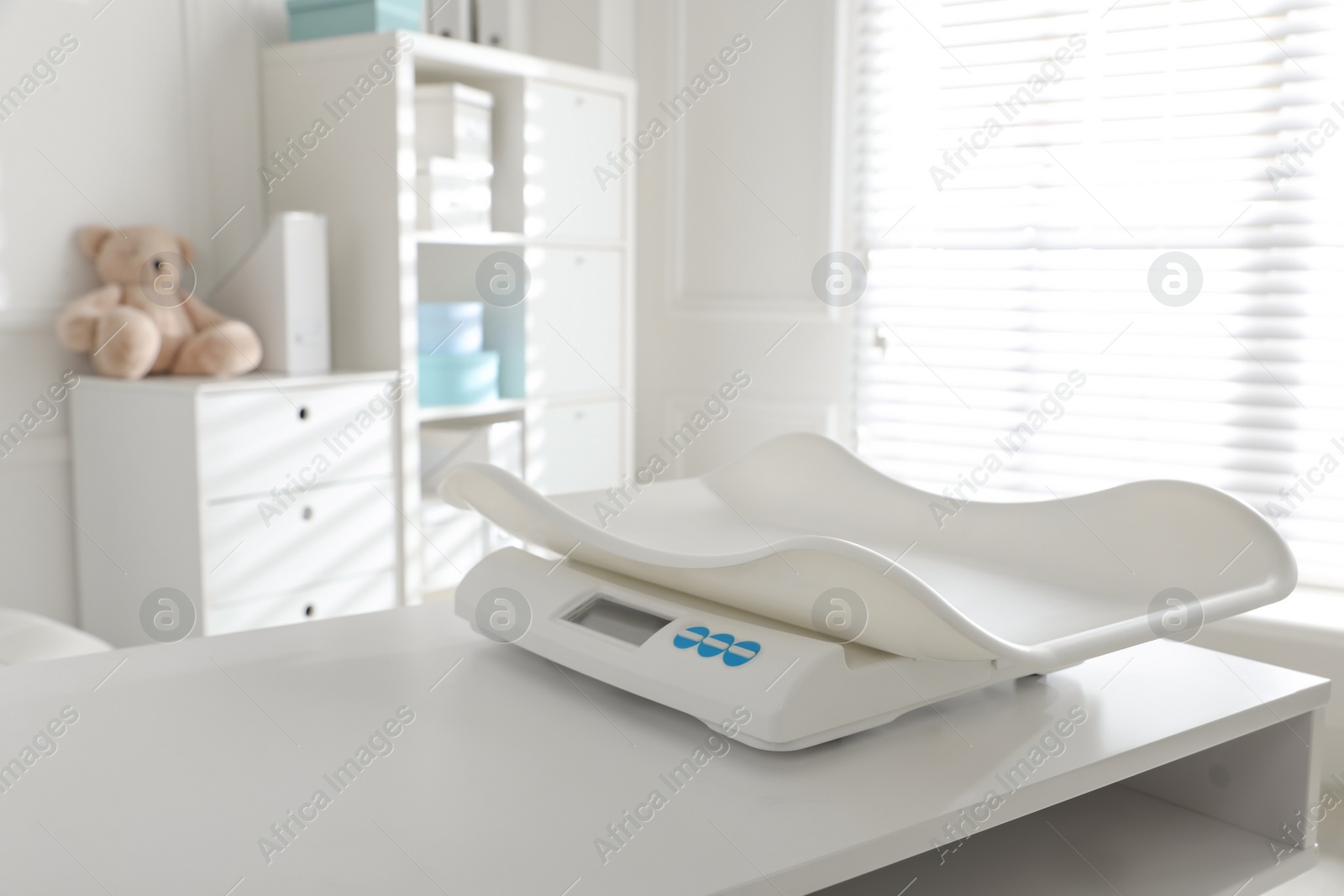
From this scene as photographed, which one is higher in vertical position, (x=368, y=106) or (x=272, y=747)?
(x=368, y=106)

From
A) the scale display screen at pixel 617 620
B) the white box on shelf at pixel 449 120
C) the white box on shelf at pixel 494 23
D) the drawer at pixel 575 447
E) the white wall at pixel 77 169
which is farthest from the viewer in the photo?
the white box on shelf at pixel 494 23

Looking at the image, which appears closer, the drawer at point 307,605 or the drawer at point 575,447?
the drawer at point 307,605

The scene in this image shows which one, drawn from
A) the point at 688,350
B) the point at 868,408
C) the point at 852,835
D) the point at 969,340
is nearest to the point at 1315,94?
the point at 969,340

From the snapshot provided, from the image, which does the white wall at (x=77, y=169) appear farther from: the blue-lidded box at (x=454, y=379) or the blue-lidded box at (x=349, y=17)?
the blue-lidded box at (x=454, y=379)

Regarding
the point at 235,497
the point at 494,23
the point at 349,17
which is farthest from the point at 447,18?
the point at 235,497

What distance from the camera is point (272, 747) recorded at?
2.68 ft

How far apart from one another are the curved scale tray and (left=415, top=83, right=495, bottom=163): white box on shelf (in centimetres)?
157

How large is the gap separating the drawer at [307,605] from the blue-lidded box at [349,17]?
1231 millimetres

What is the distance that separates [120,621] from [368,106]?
48.3 inches

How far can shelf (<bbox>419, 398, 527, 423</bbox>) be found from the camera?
103 inches

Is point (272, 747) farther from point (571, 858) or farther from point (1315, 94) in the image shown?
point (1315, 94)

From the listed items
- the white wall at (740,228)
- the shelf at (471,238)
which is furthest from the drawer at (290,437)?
the white wall at (740,228)

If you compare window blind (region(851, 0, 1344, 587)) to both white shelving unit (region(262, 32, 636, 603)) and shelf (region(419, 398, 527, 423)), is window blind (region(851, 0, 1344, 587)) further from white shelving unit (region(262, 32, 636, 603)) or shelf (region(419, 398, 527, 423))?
shelf (region(419, 398, 527, 423))

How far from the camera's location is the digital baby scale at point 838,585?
31.4 inches
